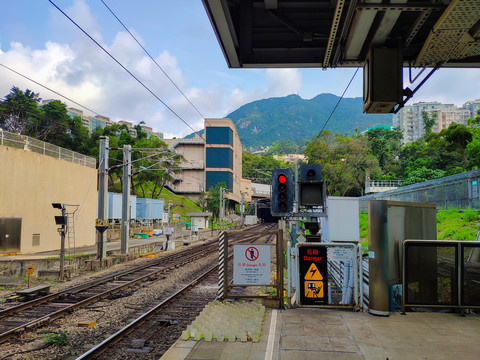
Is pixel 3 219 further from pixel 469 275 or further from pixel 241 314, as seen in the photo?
pixel 469 275

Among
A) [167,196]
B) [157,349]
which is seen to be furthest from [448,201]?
[167,196]

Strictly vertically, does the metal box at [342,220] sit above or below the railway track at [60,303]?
above

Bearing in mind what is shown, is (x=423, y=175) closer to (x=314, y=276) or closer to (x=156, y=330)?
(x=314, y=276)

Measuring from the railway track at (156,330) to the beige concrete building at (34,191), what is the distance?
16.9 meters

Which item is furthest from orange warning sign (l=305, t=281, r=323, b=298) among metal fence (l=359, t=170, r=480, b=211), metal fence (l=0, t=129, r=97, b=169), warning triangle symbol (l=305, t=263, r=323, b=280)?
metal fence (l=0, t=129, r=97, b=169)

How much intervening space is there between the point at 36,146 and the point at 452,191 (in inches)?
1157

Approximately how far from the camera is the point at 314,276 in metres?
8.59

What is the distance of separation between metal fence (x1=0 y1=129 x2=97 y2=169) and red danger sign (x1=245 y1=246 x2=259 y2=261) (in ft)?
71.9

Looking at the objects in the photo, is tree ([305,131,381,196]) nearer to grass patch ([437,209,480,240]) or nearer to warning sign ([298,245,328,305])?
grass patch ([437,209,480,240])

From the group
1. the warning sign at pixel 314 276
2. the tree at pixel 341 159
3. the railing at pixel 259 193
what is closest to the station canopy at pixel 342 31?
the warning sign at pixel 314 276

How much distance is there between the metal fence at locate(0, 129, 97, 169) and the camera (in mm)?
25416

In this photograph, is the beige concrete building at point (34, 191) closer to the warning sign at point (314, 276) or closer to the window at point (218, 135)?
the warning sign at point (314, 276)

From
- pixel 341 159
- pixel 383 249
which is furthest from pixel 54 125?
pixel 383 249

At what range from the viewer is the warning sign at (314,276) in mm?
8594
